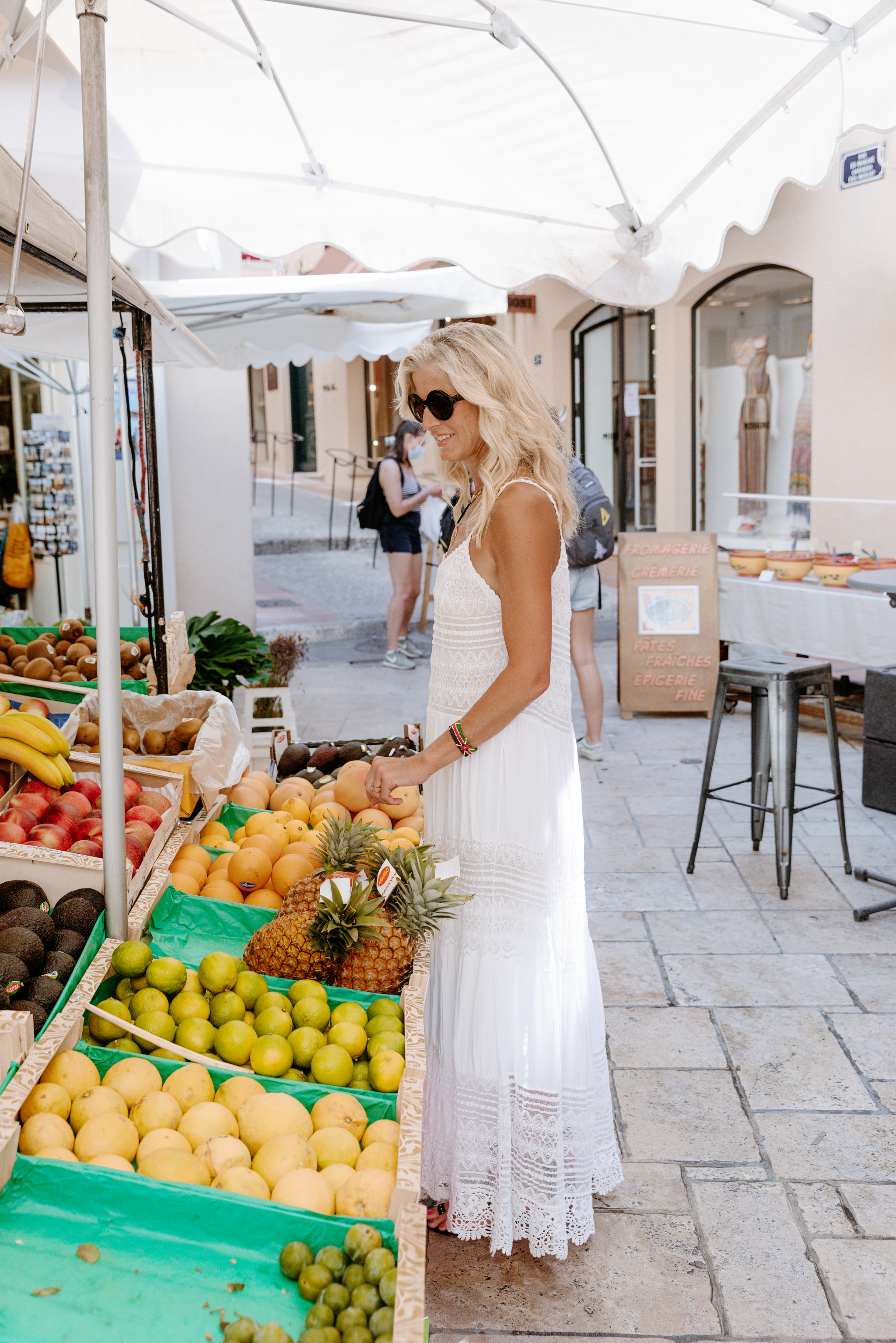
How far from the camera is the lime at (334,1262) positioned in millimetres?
1438

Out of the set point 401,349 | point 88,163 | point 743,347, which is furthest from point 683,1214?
point 743,347

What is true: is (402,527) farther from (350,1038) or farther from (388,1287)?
(388,1287)

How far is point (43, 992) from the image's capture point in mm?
1989

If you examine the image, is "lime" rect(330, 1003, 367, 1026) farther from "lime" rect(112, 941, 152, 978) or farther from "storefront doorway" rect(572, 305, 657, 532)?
"storefront doorway" rect(572, 305, 657, 532)

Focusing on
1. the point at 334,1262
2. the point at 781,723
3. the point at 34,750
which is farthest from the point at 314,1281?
the point at 781,723

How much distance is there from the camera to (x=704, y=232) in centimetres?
387

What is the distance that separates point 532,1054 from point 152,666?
100 inches

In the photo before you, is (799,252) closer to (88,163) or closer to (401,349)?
(401,349)

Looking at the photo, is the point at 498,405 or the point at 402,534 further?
the point at 402,534

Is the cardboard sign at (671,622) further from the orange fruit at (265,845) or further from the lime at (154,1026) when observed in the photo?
the lime at (154,1026)

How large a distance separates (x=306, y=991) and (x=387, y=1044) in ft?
0.70

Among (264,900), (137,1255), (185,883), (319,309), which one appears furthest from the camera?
(319,309)

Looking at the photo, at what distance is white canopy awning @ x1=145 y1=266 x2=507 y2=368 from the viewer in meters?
6.41

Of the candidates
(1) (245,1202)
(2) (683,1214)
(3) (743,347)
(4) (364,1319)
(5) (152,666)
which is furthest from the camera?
(3) (743,347)
